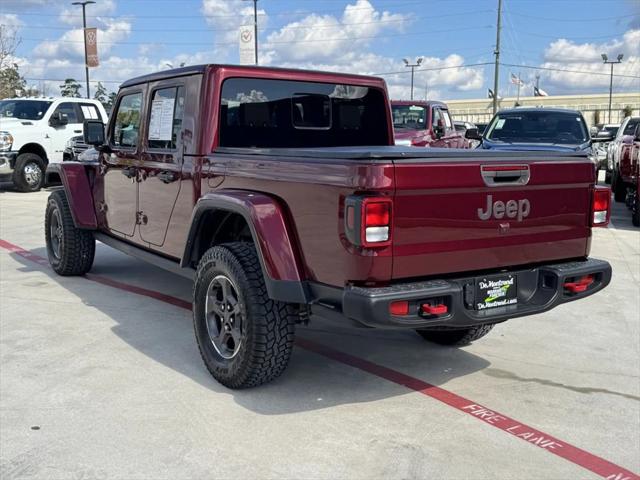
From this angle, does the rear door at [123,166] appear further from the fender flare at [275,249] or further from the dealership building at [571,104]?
the dealership building at [571,104]

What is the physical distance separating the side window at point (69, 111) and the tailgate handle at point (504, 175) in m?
13.6

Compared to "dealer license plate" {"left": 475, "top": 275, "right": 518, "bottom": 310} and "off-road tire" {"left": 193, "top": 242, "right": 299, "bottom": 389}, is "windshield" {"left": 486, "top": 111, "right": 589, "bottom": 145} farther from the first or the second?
"off-road tire" {"left": 193, "top": 242, "right": 299, "bottom": 389}

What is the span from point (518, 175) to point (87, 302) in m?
3.97

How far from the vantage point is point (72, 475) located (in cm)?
306

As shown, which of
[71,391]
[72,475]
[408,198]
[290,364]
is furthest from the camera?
[290,364]

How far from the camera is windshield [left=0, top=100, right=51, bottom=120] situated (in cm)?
1517

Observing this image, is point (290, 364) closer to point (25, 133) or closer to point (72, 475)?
point (72, 475)

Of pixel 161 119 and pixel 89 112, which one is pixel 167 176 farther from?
pixel 89 112

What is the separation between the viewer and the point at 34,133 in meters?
14.8

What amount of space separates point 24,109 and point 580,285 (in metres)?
14.2

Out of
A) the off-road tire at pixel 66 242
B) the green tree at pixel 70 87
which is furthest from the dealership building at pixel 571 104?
the off-road tire at pixel 66 242

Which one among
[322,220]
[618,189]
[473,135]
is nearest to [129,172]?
[322,220]

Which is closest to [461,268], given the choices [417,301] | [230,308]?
[417,301]

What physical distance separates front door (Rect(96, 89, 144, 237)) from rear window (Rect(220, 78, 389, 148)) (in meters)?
1.02
